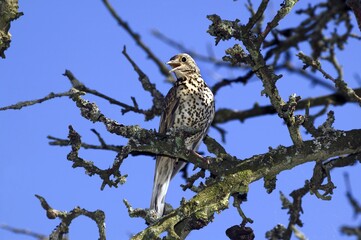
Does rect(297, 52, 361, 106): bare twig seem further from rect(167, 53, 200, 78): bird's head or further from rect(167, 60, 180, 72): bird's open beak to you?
rect(167, 60, 180, 72): bird's open beak

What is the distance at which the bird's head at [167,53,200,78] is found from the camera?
8.06 metres

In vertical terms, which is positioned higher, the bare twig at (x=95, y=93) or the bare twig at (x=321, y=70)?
the bare twig at (x=95, y=93)

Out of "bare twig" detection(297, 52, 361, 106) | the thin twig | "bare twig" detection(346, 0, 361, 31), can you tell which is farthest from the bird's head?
"bare twig" detection(297, 52, 361, 106)

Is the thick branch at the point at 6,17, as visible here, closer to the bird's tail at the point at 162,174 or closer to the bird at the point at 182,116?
the bird at the point at 182,116

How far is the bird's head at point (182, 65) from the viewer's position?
317 inches

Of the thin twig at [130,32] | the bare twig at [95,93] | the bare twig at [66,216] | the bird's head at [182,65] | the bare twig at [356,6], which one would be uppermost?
the bird's head at [182,65]

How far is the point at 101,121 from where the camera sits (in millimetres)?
4781

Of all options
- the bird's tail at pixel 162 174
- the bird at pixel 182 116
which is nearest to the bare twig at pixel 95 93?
the bird at pixel 182 116

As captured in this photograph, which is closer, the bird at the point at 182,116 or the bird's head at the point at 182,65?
the bird at the point at 182,116

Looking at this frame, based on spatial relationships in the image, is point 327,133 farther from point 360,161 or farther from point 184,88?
point 184,88

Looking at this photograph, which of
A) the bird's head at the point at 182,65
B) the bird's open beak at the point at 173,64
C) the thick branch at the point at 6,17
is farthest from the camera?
the bird's open beak at the point at 173,64

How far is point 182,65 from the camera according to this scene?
27.0ft

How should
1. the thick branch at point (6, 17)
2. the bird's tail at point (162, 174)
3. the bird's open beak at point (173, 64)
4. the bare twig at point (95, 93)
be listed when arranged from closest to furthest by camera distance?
the thick branch at point (6, 17)
the bare twig at point (95, 93)
the bird's tail at point (162, 174)
the bird's open beak at point (173, 64)

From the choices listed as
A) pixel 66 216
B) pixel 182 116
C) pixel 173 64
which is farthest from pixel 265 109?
pixel 66 216
